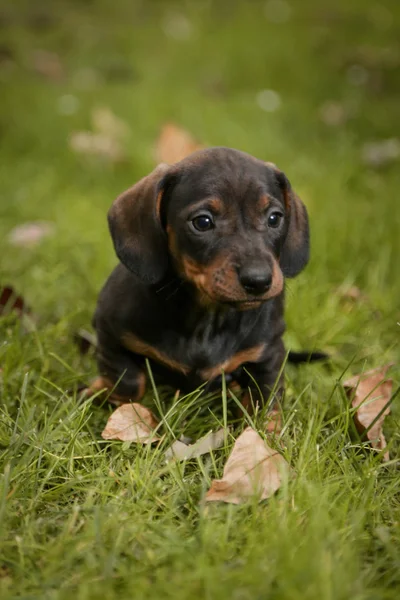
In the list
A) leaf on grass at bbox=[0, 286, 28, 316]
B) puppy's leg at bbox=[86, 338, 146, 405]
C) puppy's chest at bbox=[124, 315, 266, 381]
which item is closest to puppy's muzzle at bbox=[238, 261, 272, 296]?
puppy's chest at bbox=[124, 315, 266, 381]

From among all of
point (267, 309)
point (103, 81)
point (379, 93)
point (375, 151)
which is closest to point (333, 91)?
point (379, 93)

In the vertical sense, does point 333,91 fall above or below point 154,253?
below

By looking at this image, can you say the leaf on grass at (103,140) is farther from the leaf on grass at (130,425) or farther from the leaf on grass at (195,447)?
the leaf on grass at (195,447)

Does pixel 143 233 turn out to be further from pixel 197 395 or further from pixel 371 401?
pixel 371 401

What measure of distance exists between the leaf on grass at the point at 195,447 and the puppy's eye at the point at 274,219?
2.43 feet

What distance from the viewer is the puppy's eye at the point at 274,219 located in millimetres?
2448

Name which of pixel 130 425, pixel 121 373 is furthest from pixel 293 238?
pixel 130 425

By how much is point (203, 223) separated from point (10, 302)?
1171mm

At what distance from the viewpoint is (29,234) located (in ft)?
13.6

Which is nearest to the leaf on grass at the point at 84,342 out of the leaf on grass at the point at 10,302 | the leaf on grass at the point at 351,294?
the leaf on grass at the point at 10,302

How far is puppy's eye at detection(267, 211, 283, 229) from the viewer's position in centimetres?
245

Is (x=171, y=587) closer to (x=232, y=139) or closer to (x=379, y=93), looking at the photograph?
(x=232, y=139)

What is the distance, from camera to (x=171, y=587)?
1.64 meters

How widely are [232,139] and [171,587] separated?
4.54m
